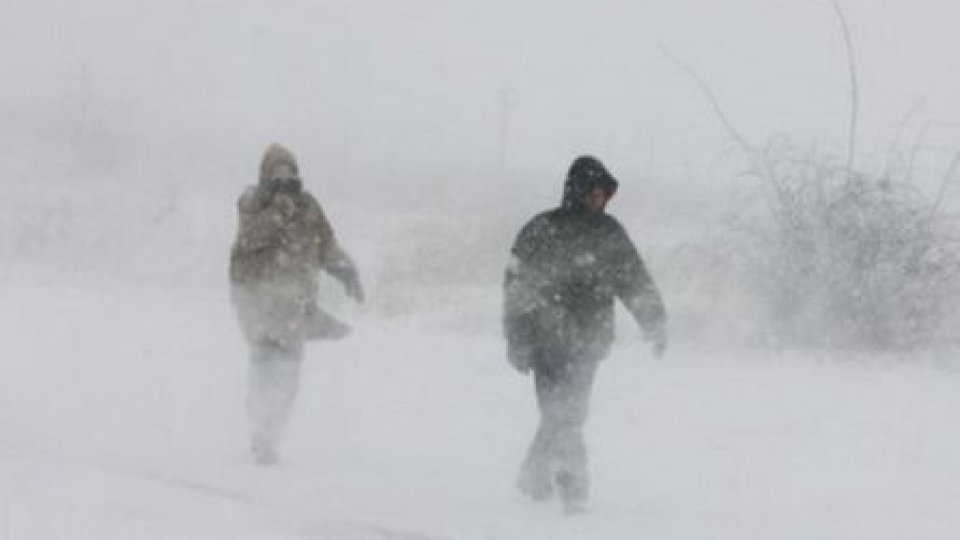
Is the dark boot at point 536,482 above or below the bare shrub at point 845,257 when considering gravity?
below

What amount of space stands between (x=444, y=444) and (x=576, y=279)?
2889 mm

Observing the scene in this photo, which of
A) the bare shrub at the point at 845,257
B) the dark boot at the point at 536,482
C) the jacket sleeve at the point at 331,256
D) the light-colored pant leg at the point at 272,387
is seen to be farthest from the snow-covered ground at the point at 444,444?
the jacket sleeve at the point at 331,256

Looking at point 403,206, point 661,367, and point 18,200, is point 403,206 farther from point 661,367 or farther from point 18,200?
point 661,367

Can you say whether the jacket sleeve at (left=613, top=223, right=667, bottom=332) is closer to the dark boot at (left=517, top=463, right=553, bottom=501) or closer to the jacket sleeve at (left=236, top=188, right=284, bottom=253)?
the dark boot at (left=517, top=463, right=553, bottom=501)

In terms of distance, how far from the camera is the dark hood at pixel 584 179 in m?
7.80

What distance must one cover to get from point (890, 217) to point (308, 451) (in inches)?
216

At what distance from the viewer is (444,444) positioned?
10.5 m

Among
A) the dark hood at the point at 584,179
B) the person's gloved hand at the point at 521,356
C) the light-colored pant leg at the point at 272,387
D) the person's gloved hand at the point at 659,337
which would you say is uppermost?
the dark hood at the point at 584,179

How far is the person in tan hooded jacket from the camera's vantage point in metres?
9.13

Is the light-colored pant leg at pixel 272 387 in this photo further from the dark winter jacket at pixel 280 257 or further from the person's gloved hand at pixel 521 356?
the person's gloved hand at pixel 521 356

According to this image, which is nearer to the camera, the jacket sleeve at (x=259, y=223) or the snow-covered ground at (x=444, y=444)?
the snow-covered ground at (x=444, y=444)

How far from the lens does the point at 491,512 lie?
26.3ft

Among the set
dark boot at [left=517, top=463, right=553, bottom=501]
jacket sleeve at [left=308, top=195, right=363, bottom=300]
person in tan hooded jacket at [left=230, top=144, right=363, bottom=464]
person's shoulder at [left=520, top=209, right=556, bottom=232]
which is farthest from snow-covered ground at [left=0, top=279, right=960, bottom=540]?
person's shoulder at [left=520, top=209, right=556, bottom=232]

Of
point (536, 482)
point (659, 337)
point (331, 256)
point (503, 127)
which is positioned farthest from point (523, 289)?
point (503, 127)
